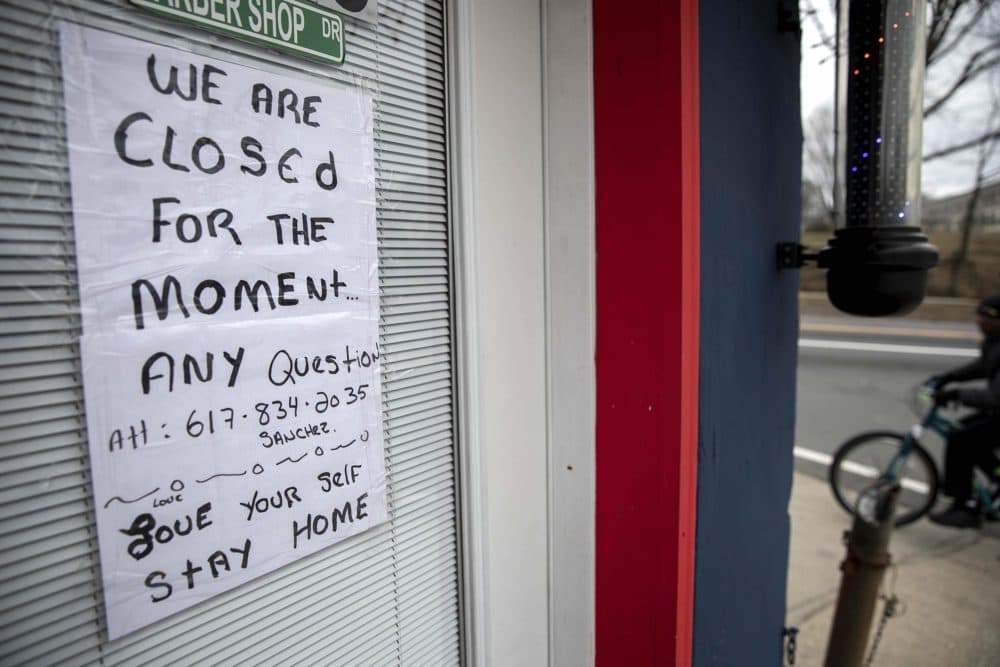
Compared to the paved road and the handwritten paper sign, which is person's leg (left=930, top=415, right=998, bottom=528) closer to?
the paved road

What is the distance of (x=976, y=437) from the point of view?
4207 millimetres

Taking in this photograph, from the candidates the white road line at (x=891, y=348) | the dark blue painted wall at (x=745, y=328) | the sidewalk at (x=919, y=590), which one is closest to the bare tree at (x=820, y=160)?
the dark blue painted wall at (x=745, y=328)

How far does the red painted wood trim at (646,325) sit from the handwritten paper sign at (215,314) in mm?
676

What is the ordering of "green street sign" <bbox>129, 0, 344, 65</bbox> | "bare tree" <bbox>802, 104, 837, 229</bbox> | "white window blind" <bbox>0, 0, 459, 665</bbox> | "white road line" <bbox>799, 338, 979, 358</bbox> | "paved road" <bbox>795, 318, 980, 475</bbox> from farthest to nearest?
"white road line" <bbox>799, 338, 979, 358</bbox>, "paved road" <bbox>795, 318, 980, 475</bbox>, "bare tree" <bbox>802, 104, 837, 229</bbox>, "green street sign" <bbox>129, 0, 344, 65</bbox>, "white window blind" <bbox>0, 0, 459, 665</bbox>

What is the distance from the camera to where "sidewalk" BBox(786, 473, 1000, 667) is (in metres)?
2.98

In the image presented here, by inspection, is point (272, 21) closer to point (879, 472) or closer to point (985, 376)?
point (985, 376)

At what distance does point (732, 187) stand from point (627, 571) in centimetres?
109

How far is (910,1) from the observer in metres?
1.54

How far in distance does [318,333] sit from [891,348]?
13.0 metres

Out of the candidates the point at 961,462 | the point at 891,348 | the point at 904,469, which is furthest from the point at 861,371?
the point at 961,462

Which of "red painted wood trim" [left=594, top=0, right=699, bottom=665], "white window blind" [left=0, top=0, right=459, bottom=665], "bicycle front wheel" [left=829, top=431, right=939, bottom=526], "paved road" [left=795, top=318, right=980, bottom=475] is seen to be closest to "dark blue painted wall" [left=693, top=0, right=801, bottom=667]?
"red painted wood trim" [left=594, top=0, right=699, bottom=665]

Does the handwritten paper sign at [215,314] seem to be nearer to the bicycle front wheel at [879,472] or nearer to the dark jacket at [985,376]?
the bicycle front wheel at [879,472]

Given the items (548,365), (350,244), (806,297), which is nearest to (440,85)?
(350,244)

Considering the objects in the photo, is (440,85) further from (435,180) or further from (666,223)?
(666,223)
